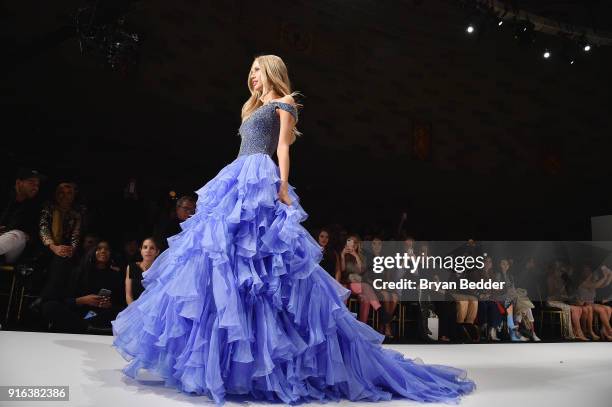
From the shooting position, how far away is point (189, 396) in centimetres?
212

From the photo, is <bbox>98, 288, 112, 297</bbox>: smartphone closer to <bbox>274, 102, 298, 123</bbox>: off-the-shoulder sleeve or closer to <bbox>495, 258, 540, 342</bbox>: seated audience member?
<bbox>274, 102, 298, 123</bbox>: off-the-shoulder sleeve

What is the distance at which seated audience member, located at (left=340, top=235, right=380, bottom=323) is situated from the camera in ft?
16.2

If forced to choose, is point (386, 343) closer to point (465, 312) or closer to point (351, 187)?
point (465, 312)

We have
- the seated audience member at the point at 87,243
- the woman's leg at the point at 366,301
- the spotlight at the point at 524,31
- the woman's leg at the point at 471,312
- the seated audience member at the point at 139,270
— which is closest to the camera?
the seated audience member at the point at 139,270

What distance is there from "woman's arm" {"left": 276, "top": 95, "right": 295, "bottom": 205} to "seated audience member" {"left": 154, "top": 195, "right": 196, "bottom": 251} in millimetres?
2320

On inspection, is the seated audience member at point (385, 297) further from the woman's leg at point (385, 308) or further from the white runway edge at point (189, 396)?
the white runway edge at point (189, 396)

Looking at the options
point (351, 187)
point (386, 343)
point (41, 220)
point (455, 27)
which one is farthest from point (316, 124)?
point (41, 220)

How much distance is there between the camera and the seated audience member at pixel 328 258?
4.98 m

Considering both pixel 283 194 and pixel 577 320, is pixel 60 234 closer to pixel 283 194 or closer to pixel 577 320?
pixel 283 194

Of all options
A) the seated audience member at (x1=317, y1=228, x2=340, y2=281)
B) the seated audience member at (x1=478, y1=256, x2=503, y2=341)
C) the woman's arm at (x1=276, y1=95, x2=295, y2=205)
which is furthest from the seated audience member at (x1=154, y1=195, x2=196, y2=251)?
the seated audience member at (x1=478, y1=256, x2=503, y2=341)

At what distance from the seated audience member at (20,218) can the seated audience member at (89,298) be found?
417mm

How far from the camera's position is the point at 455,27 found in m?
8.54

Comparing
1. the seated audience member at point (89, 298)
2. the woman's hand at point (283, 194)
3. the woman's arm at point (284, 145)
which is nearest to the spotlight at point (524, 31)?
the woman's arm at point (284, 145)

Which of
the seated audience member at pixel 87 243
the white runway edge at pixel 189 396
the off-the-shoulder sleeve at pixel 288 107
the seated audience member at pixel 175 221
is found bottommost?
the white runway edge at pixel 189 396
